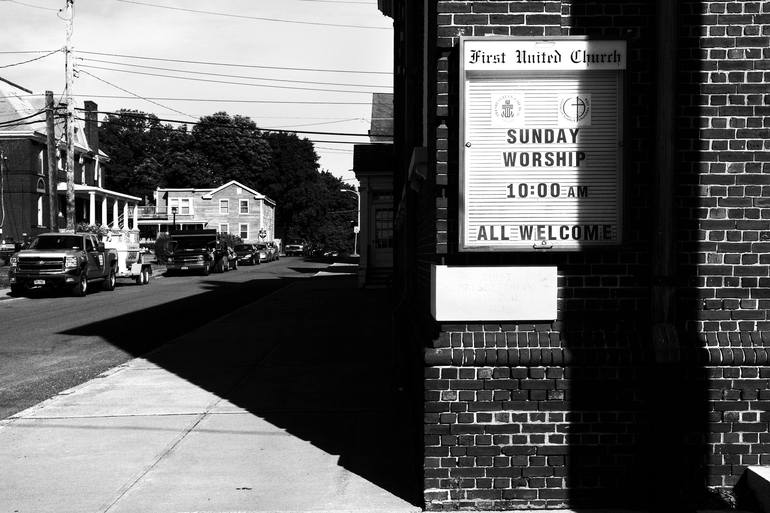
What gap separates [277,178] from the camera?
114 meters

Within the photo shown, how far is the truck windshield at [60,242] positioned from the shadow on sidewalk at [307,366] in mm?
7855

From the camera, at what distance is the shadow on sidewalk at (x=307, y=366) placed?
7.72 m

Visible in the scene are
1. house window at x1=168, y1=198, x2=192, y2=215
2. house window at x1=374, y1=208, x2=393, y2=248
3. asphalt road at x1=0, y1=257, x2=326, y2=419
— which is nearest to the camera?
asphalt road at x1=0, y1=257, x2=326, y2=419

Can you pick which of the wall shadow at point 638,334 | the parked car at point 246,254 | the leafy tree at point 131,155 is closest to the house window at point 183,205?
the leafy tree at point 131,155

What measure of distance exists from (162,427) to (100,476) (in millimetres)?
1704

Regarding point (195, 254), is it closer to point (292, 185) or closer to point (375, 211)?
point (375, 211)

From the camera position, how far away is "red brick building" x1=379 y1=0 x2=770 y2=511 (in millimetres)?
5762

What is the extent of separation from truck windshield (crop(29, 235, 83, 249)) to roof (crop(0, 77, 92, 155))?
2451 cm

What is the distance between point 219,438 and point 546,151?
13.2ft

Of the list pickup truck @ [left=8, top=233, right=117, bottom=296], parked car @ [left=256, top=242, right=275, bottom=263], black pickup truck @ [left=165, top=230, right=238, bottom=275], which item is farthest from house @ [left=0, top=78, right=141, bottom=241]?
pickup truck @ [left=8, top=233, right=117, bottom=296]

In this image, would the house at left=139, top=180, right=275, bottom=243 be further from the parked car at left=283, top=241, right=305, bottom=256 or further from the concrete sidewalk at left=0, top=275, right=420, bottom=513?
the concrete sidewalk at left=0, top=275, right=420, bottom=513

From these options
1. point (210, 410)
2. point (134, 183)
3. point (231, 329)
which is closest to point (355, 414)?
point (210, 410)

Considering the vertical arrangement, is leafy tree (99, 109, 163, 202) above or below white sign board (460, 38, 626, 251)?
above

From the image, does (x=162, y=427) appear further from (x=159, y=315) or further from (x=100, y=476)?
(x=159, y=315)
